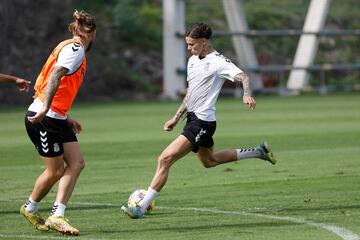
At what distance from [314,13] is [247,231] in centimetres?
3594

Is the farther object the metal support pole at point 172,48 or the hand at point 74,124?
the metal support pole at point 172,48

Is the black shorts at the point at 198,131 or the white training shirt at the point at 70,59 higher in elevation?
the white training shirt at the point at 70,59

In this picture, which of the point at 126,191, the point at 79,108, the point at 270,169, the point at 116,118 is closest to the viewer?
the point at 126,191

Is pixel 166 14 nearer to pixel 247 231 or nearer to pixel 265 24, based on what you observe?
pixel 265 24

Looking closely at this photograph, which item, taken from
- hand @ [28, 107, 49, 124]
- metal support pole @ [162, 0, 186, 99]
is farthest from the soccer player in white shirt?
metal support pole @ [162, 0, 186, 99]

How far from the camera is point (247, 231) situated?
10656mm

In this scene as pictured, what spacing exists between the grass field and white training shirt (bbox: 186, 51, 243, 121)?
1108 mm

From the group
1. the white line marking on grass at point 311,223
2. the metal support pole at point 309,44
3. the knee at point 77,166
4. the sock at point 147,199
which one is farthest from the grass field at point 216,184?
the metal support pole at point 309,44

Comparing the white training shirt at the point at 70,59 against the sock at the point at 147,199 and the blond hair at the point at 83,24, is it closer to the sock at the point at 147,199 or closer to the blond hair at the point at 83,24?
the blond hair at the point at 83,24

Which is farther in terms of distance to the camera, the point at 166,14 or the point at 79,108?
the point at 166,14

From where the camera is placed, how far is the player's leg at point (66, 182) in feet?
35.4

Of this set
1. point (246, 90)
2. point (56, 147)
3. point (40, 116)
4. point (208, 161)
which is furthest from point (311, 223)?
point (40, 116)

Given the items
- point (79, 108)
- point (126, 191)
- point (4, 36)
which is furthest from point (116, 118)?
point (126, 191)

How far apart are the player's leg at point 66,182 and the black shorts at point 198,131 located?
1526mm
